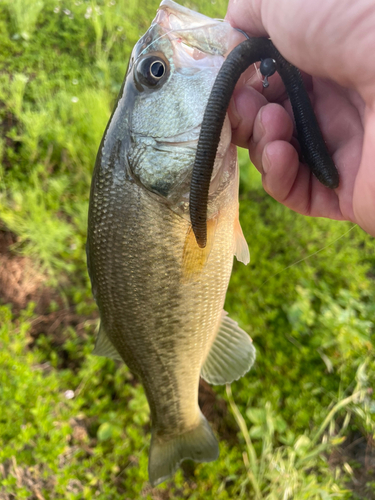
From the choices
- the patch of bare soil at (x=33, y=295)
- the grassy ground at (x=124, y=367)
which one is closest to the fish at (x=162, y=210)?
the grassy ground at (x=124, y=367)

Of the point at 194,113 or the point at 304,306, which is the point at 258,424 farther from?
the point at 194,113

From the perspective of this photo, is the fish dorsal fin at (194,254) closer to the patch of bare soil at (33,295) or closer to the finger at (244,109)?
the finger at (244,109)

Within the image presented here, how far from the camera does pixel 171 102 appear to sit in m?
1.01

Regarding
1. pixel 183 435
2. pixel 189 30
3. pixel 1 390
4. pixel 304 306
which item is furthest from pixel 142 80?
pixel 304 306

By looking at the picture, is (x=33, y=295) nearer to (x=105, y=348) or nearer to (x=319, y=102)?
(x=105, y=348)

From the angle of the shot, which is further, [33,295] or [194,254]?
[33,295]

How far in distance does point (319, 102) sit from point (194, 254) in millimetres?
760

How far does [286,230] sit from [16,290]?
7.00 feet

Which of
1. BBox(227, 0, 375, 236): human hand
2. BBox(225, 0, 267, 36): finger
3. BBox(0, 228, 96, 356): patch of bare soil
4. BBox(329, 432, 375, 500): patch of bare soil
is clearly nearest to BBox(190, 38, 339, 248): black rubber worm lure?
BBox(227, 0, 375, 236): human hand

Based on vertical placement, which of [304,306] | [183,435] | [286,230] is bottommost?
[183,435]

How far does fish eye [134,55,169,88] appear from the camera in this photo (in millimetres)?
1018

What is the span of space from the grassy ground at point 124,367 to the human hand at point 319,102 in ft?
1.75

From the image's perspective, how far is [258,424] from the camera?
1973mm

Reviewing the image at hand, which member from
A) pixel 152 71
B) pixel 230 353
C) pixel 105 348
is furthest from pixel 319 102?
pixel 105 348
